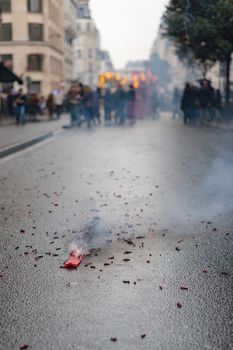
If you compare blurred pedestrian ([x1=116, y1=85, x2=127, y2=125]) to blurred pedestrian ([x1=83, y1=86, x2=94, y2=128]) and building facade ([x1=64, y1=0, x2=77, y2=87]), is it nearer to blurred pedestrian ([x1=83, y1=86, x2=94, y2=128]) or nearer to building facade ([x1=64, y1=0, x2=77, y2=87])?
blurred pedestrian ([x1=83, y1=86, x2=94, y2=128])

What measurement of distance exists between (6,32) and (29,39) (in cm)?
282

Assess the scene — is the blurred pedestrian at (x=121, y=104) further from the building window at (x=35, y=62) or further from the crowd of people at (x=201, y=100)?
the building window at (x=35, y=62)

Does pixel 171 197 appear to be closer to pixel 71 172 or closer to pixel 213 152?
pixel 71 172

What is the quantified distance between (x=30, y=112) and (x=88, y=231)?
25.5 meters

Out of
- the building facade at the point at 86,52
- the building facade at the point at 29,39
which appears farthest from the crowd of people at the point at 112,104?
the building facade at the point at 86,52

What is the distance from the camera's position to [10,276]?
3.90 m

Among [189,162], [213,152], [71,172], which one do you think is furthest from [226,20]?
[71,172]

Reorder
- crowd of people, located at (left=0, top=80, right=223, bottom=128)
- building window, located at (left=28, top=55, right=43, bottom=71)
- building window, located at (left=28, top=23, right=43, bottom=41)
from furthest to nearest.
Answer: building window, located at (left=28, top=55, right=43, bottom=71) < building window, located at (left=28, top=23, right=43, bottom=41) < crowd of people, located at (left=0, top=80, right=223, bottom=128)

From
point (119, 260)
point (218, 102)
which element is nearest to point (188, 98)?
point (218, 102)

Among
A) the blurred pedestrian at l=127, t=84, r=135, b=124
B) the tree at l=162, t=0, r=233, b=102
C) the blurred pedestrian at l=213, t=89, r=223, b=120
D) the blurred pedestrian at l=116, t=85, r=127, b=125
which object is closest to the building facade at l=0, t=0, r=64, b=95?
the blurred pedestrian at l=116, t=85, r=127, b=125

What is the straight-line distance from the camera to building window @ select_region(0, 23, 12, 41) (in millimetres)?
55531

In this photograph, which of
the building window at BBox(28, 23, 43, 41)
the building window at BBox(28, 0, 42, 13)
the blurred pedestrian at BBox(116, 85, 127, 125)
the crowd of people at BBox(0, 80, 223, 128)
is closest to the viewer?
the crowd of people at BBox(0, 80, 223, 128)

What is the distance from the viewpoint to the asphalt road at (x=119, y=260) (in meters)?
2.91

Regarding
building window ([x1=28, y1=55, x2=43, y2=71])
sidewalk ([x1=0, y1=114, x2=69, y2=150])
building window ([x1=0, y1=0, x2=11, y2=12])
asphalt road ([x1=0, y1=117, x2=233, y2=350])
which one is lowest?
asphalt road ([x1=0, y1=117, x2=233, y2=350])
